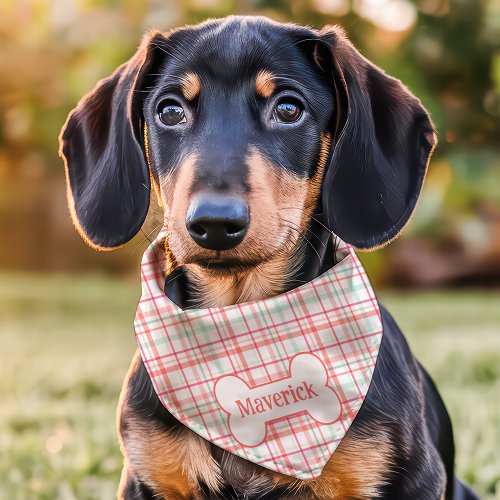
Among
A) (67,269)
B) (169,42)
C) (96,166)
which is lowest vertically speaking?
(67,269)

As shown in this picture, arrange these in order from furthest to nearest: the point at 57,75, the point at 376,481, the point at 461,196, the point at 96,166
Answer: the point at 57,75 → the point at 461,196 → the point at 96,166 → the point at 376,481

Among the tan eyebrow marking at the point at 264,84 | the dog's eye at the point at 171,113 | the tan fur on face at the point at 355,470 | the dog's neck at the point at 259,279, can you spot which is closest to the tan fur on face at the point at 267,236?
the dog's neck at the point at 259,279

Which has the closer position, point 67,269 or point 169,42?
point 169,42

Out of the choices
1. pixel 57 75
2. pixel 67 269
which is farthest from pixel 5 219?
pixel 57 75

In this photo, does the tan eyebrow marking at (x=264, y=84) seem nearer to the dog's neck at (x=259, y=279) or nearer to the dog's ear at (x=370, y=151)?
the dog's ear at (x=370, y=151)

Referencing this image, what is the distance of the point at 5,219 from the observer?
1556 centimetres

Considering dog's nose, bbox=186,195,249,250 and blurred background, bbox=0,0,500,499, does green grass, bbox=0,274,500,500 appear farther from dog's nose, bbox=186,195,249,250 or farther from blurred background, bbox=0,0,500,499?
dog's nose, bbox=186,195,249,250

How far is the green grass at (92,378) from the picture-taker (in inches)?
166

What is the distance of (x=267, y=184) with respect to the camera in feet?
8.73

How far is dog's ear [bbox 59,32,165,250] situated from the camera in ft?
10.0

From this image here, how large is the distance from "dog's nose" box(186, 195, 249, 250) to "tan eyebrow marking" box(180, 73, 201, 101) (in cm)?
48

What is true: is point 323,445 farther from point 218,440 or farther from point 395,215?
point 395,215

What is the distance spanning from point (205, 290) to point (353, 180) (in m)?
0.66

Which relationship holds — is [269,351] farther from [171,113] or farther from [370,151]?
[171,113]
